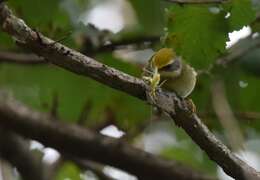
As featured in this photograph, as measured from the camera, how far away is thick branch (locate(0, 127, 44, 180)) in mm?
2287

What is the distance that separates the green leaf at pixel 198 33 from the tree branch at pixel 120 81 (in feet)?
0.74

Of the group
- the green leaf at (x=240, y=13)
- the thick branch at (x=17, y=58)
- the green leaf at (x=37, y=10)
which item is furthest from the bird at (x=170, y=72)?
the thick branch at (x=17, y=58)

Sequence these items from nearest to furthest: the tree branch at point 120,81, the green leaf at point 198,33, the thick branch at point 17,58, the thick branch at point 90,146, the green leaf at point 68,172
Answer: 1. the tree branch at point 120,81
2. the green leaf at point 198,33
3. the thick branch at point 17,58
4. the thick branch at point 90,146
5. the green leaf at point 68,172

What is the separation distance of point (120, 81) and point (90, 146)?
3.42 feet

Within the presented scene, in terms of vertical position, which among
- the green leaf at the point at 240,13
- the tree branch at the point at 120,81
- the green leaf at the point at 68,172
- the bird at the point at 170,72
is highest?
the green leaf at the point at 68,172

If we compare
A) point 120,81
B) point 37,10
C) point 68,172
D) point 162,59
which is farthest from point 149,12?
point 120,81

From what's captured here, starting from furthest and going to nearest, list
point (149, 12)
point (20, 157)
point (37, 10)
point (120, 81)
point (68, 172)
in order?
1. point (68, 172)
2. point (20, 157)
3. point (149, 12)
4. point (37, 10)
5. point (120, 81)

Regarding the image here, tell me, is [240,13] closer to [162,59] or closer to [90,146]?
[162,59]

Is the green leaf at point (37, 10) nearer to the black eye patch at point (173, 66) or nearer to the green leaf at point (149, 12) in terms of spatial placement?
the green leaf at point (149, 12)

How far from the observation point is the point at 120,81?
1.37 meters

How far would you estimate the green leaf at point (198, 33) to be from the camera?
1714 millimetres

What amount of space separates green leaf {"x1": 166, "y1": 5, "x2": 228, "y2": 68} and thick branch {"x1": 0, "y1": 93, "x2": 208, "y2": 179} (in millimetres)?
678

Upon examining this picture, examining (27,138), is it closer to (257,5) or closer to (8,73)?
(8,73)

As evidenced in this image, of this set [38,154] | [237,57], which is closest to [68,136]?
[38,154]
